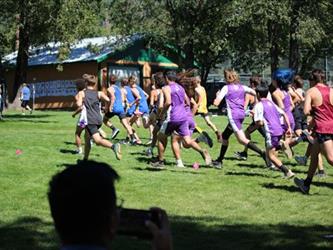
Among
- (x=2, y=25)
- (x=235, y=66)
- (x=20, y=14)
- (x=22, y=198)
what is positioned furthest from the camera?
(x=235, y=66)

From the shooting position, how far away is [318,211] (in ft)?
25.6

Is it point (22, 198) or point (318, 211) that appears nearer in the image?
point (318, 211)

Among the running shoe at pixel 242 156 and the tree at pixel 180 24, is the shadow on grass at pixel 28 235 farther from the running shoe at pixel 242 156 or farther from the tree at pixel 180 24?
the tree at pixel 180 24

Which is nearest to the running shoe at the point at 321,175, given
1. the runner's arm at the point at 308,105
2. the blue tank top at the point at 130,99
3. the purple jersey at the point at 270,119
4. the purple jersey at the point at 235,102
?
the purple jersey at the point at 270,119

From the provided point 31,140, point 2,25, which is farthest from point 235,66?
point 31,140

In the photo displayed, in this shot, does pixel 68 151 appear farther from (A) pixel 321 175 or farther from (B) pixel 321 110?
(B) pixel 321 110

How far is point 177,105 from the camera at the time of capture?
36.9 feet

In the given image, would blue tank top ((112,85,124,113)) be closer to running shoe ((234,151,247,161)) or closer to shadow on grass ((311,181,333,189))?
running shoe ((234,151,247,161))

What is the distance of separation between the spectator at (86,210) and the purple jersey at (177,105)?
28.9 ft

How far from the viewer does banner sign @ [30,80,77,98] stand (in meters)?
42.6

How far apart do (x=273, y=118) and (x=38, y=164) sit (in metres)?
4.67

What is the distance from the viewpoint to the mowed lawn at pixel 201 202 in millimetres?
6297

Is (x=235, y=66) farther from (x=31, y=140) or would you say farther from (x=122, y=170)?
(x=122, y=170)

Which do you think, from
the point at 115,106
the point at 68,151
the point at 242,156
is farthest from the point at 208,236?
the point at 115,106
